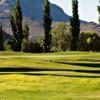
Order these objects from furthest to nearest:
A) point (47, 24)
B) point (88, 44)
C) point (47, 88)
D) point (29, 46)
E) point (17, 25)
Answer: point (88, 44) < point (17, 25) < point (47, 24) < point (29, 46) < point (47, 88)

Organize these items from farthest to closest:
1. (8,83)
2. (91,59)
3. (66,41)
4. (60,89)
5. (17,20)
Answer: (66,41)
(17,20)
(91,59)
(8,83)
(60,89)

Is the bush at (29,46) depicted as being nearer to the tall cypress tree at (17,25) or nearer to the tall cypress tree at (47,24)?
the tall cypress tree at (17,25)

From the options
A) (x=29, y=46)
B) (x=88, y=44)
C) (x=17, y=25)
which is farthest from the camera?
(x=88, y=44)

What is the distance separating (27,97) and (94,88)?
551 cm

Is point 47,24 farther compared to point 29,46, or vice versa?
point 47,24

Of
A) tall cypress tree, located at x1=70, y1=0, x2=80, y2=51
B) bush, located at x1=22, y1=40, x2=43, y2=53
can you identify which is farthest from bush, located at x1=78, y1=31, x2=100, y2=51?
bush, located at x1=22, y1=40, x2=43, y2=53

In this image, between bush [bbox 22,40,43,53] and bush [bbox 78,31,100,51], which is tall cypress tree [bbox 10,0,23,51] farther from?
bush [bbox 78,31,100,51]

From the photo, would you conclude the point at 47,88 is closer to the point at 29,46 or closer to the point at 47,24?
the point at 29,46

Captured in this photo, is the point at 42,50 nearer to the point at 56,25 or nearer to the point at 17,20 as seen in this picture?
the point at 17,20

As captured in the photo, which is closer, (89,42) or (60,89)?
(60,89)

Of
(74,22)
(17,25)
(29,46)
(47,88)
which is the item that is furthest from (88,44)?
(47,88)

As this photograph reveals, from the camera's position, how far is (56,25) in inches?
4729

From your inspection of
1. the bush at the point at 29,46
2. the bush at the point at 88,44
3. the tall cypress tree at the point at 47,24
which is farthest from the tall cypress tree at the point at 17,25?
the bush at the point at 88,44

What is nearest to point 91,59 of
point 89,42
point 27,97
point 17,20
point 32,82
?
point 32,82
